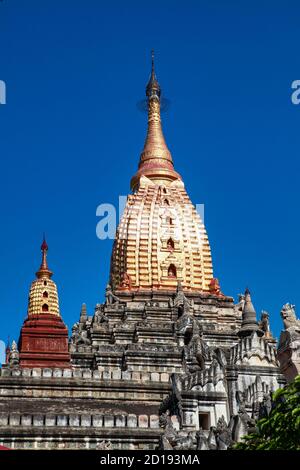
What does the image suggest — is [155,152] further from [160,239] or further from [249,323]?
[249,323]

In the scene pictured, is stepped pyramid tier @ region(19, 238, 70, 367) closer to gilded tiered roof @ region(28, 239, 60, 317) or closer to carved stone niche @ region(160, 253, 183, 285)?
gilded tiered roof @ region(28, 239, 60, 317)

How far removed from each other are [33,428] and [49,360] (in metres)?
17.2

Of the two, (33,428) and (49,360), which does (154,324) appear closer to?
(49,360)

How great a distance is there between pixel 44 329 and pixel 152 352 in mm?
12852

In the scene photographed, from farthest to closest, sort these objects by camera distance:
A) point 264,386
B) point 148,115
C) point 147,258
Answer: point 148,115, point 147,258, point 264,386

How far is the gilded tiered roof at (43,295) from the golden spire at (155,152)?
9577 mm

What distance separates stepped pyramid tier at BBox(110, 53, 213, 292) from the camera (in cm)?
4984

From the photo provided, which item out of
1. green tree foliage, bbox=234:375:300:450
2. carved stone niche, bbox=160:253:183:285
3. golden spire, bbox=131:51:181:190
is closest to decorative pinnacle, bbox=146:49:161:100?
golden spire, bbox=131:51:181:190

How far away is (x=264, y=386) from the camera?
93.0ft

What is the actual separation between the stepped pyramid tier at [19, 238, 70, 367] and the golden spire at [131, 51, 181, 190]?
9.65m

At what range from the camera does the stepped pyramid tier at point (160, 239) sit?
164 ft

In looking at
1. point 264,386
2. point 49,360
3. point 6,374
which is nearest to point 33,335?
point 49,360

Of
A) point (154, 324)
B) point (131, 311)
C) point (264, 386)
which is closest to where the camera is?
point (264, 386)

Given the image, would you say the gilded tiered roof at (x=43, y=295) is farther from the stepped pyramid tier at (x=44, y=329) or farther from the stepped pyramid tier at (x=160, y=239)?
the stepped pyramid tier at (x=160, y=239)
